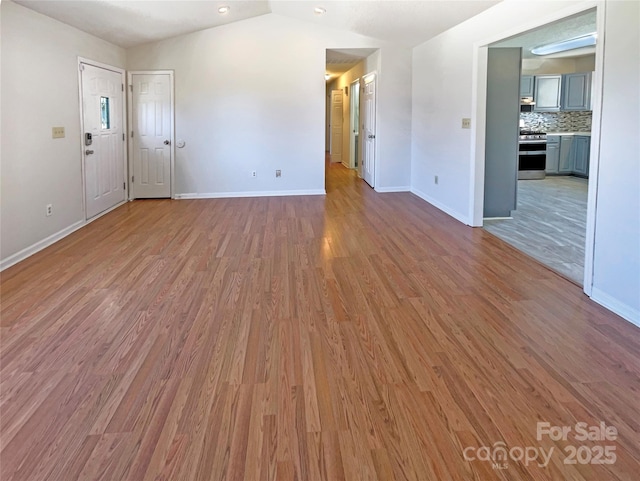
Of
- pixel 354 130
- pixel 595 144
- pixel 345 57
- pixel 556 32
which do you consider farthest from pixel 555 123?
pixel 595 144

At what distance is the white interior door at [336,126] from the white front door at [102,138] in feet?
25.6

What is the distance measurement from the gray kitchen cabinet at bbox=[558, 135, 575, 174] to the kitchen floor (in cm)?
180

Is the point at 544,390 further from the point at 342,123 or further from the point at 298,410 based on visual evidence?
the point at 342,123

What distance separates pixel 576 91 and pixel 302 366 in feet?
34.2

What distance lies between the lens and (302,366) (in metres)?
2.73

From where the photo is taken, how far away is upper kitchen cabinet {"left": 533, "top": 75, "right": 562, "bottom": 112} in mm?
11000

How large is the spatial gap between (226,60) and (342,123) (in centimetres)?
693

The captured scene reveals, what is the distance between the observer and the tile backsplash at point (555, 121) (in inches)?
452

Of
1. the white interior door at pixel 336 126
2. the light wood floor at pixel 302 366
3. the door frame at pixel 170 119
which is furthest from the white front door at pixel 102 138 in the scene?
the white interior door at pixel 336 126

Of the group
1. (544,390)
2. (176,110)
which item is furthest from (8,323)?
(176,110)

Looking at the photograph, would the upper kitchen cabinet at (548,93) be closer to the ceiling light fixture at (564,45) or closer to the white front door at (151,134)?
the ceiling light fixture at (564,45)

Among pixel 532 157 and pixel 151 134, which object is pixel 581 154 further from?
pixel 151 134

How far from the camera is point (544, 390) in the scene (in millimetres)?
2475

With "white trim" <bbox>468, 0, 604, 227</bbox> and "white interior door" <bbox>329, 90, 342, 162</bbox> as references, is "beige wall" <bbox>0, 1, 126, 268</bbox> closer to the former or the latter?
"white trim" <bbox>468, 0, 604, 227</bbox>
